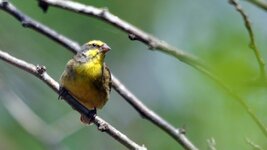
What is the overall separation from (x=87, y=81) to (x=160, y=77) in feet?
8.55

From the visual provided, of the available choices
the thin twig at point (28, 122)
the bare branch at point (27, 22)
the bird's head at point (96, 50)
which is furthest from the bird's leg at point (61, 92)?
the thin twig at point (28, 122)

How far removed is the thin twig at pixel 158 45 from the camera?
1.98m

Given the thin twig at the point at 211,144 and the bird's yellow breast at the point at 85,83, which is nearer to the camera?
the thin twig at the point at 211,144

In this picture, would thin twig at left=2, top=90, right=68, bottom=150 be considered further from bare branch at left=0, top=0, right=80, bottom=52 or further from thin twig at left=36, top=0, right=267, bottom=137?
thin twig at left=36, top=0, right=267, bottom=137

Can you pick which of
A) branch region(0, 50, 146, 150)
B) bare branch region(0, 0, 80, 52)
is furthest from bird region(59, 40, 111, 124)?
branch region(0, 50, 146, 150)

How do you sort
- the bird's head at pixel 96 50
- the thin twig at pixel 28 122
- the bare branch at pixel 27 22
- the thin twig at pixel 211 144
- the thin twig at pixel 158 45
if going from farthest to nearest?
the thin twig at pixel 28 122 < the bird's head at pixel 96 50 < the bare branch at pixel 27 22 < the thin twig at pixel 211 144 < the thin twig at pixel 158 45

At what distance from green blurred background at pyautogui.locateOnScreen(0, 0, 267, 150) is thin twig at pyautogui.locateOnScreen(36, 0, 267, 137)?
0.03 metres

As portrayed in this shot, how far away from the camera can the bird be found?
13.2ft

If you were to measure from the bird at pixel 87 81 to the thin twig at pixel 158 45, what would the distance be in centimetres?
110

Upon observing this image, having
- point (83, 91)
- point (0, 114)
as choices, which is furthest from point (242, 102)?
point (0, 114)

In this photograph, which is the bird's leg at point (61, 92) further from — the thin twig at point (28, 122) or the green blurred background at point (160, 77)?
the thin twig at point (28, 122)

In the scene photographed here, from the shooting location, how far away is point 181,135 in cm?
313

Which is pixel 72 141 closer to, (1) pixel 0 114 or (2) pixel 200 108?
(1) pixel 0 114

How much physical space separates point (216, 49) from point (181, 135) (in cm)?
115
